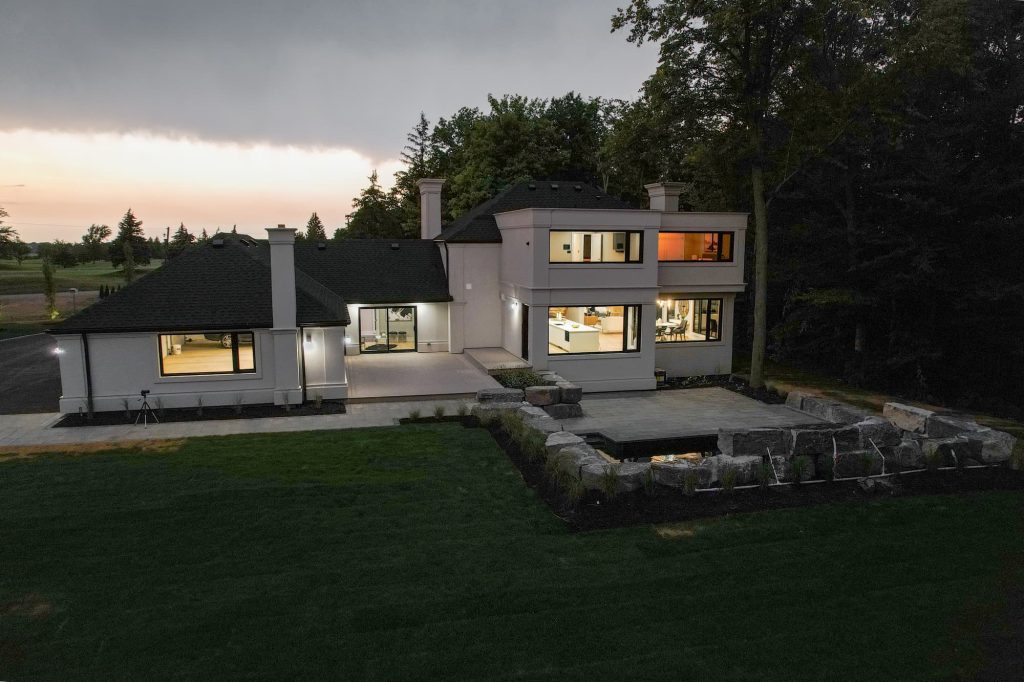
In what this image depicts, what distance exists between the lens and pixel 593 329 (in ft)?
68.2

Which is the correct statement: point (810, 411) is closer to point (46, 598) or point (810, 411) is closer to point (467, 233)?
point (467, 233)

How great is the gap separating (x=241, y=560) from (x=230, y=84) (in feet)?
66.9

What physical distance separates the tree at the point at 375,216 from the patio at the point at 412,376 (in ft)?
98.9

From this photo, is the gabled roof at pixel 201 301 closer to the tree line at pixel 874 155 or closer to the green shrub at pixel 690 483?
the green shrub at pixel 690 483

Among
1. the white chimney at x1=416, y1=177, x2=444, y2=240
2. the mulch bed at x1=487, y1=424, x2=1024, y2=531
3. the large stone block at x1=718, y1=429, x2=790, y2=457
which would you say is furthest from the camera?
the white chimney at x1=416, y1=177, x2=444, y2=240

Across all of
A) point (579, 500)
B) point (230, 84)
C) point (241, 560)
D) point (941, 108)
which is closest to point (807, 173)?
point (941, 108)

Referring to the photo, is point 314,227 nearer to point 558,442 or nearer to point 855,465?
point 558,442

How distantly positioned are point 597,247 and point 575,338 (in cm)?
304

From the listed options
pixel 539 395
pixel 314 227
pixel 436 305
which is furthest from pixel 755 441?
pixel 314 227

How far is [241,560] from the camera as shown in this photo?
816 cm

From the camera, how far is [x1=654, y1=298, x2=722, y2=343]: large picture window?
2273 centimetres

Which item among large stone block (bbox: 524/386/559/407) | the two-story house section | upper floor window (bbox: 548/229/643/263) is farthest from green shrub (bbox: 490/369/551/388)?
upper floor window (bbox: 548/229/643/263)

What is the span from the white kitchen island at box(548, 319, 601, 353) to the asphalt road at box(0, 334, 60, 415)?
14.3 m

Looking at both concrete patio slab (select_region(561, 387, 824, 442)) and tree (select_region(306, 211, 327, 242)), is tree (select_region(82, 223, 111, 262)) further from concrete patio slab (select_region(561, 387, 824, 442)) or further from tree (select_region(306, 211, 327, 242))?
concrete patio slab (select_region(561, 387, 824, 442))
